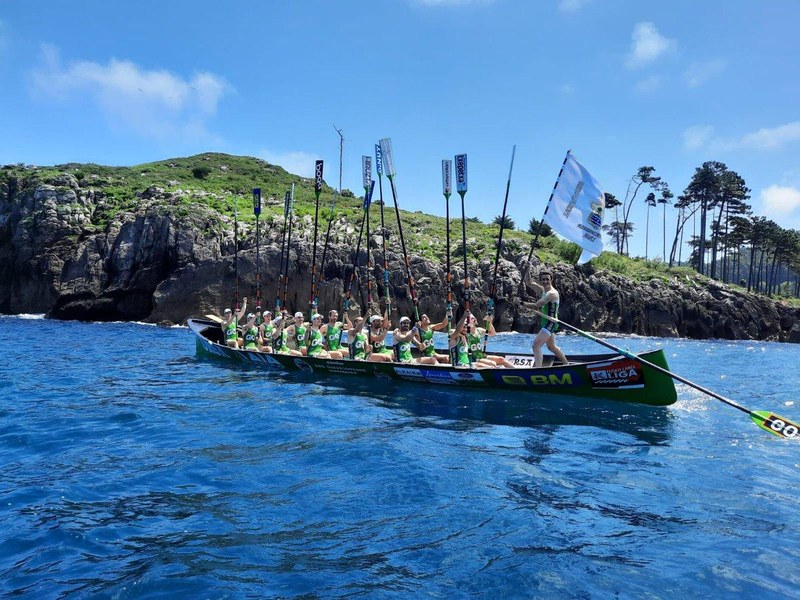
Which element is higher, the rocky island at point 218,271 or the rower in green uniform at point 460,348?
the rocky island at point 218,271

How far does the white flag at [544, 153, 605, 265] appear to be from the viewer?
42.4 ft

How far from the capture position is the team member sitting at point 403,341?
15586 millimetres

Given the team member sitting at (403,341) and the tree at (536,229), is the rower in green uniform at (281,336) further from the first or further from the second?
the tree at (536,229)

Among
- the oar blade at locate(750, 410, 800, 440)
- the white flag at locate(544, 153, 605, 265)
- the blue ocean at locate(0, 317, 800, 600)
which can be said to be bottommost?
the blue ocean at locate(0, 317, 800, 600)

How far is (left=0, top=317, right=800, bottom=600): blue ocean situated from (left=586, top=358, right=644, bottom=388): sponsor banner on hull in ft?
1.87

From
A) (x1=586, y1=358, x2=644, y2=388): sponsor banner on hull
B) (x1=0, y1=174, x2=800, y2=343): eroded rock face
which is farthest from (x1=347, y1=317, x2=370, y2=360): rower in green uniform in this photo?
(x1=0, y1=174, x2=800, y2=343): eroded rock face

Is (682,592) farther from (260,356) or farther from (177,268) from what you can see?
(177,268)

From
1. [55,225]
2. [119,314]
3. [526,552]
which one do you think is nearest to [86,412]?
[526,552]

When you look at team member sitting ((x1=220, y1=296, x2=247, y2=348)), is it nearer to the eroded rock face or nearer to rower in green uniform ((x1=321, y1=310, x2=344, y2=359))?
rower in green uniform ((x1=321, y1=310, x2=344, y2=359))

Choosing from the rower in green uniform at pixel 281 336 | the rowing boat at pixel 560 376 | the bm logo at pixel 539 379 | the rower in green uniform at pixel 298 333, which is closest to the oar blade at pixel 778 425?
the rowing boat at pixel 560 376

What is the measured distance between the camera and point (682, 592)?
4875 millimetres

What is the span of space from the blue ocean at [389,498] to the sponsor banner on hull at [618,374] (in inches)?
22.5

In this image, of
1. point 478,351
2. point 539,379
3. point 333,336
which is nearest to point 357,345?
point 333,336

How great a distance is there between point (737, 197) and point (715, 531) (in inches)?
3107
